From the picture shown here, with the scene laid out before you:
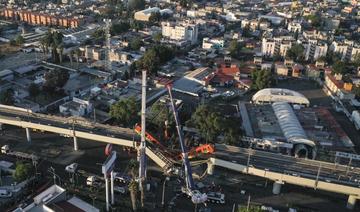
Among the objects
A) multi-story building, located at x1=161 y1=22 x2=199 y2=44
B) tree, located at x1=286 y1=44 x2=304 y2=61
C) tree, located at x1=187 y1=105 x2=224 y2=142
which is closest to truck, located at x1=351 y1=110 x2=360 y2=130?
tree, located at x1=187 y1=105 x2=224 y2=142

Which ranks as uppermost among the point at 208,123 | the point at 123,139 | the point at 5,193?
the point at 208,123

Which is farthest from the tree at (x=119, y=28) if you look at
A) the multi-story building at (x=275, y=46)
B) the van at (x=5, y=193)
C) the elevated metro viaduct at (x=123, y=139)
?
the van at (x=5, y=193)

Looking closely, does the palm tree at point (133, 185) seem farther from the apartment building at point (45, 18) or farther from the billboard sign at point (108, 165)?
the apartment building at point (45, 18)

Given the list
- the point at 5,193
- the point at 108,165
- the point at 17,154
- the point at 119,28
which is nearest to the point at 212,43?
the point at 119,28

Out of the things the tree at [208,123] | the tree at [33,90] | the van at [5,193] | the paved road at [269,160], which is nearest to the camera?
the van at [5,193]

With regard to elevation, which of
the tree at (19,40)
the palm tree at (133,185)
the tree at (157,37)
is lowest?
the palm tree at (133,185)

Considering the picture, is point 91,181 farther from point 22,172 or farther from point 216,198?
point 216,198

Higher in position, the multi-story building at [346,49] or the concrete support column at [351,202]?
the multi-story building at [346,49]

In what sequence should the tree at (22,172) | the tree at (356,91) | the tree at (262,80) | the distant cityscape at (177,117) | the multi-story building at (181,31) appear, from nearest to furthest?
1. the tree at (22,172)
2. the distant cityscape at (177,117)
3. the tree at (356,91)
4. the tree at (262,80)
5. the multi-story building at (181,31)
